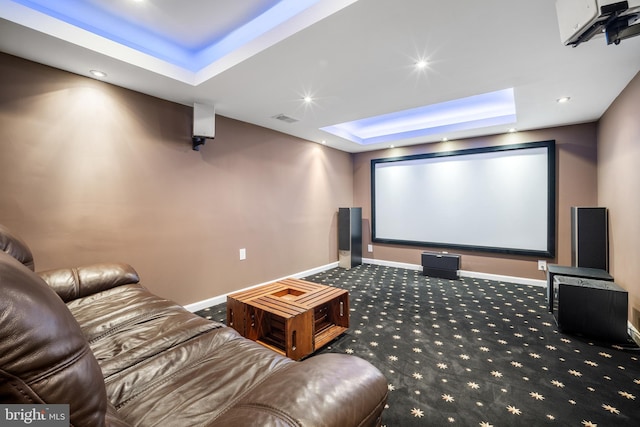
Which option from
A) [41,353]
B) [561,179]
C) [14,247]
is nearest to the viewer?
[41,353]

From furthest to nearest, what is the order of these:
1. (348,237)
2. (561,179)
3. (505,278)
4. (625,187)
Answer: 1. (348,237)
2. (505,278)
3. (561,179)
4. (625,187)

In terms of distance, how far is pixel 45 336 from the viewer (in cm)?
50

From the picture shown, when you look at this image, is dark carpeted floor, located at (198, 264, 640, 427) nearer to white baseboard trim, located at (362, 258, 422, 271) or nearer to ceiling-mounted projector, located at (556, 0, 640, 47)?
white baseboard trim, located at (362, 258, 422, 271)

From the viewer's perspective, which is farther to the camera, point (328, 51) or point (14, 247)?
point (328, 51)

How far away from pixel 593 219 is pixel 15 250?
16.8 feet

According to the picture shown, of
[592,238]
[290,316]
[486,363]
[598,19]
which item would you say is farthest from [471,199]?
[290,316]

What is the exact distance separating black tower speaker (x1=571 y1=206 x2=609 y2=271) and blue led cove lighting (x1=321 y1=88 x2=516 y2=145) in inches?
56.6

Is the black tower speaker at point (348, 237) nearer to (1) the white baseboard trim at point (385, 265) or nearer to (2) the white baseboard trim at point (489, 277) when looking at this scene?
(1) the white baseboard trim at point (385, 265)

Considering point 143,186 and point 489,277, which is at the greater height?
point 143,186

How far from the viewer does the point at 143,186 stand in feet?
8.71

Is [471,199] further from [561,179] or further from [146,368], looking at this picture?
[146,368]

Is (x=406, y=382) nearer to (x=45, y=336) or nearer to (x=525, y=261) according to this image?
(x=45, y=336)

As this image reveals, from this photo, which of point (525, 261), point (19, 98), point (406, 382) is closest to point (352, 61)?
point (406, 382)

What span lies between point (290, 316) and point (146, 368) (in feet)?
3.04
